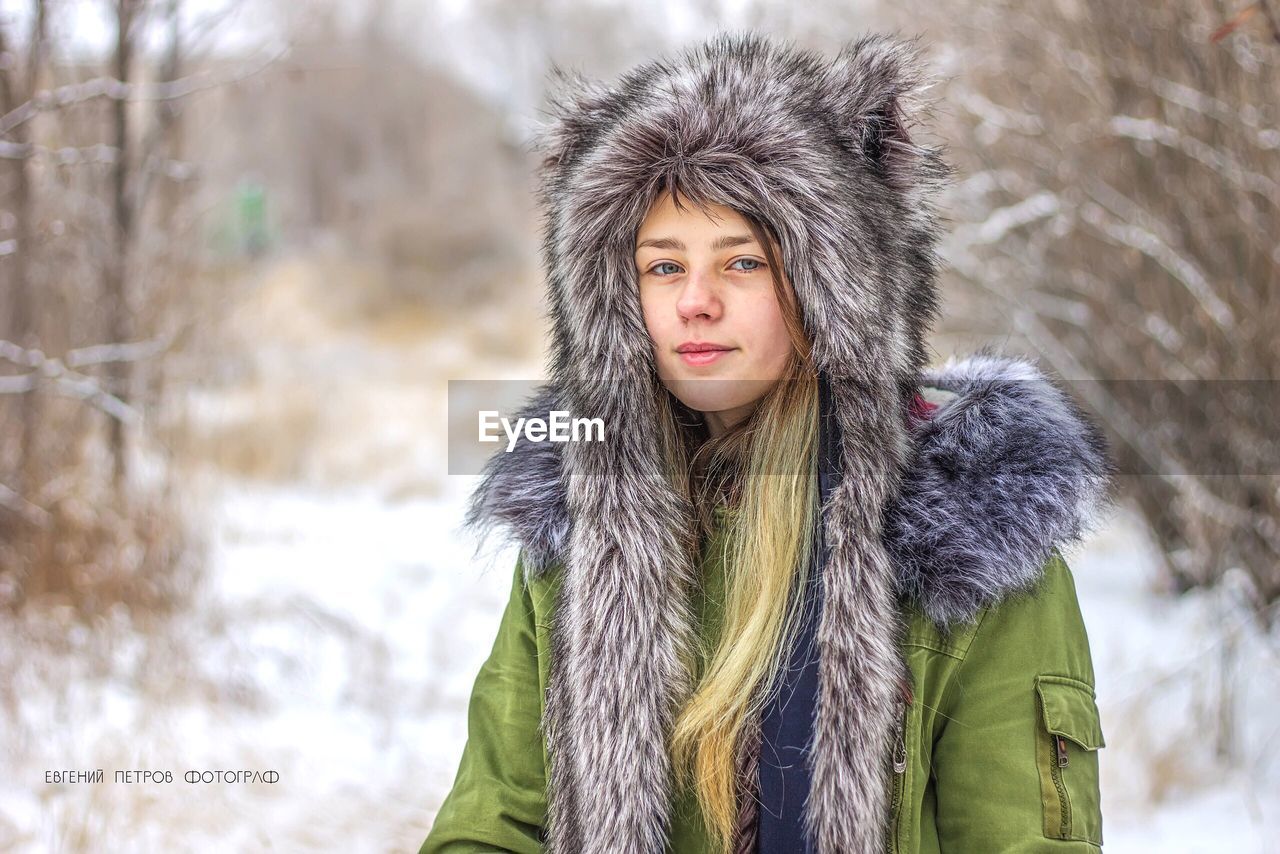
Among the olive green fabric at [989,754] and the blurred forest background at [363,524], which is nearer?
the olive green fabric at [989,754]

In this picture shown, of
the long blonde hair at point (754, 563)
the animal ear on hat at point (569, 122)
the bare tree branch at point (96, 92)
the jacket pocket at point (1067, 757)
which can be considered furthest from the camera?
the bare tree branch at point (96, 92)

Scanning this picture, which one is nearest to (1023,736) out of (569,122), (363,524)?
(569,122)

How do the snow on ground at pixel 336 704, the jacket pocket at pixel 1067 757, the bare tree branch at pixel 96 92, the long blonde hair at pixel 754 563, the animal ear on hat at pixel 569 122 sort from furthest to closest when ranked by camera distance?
the bare tree branch at pixel 96 92 < the snow on ground at pixel 336 704 < the animal ear on hat at pixel 569 122 < the long blonde hair at pixel 754 563 < the jacket pocket at pixel 1067 757

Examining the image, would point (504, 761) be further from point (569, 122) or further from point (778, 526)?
point (569, 122)

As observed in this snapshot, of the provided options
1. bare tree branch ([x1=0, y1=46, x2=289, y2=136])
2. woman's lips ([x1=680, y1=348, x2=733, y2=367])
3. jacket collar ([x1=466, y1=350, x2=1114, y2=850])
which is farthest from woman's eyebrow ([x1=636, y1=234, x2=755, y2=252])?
bare tree branch ([x1=0, y1=46, x2=289, y2=136])

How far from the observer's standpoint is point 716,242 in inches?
58.8

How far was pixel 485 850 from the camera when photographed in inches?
60.1

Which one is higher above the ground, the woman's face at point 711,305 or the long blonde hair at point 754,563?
the woman's face at point 711,305

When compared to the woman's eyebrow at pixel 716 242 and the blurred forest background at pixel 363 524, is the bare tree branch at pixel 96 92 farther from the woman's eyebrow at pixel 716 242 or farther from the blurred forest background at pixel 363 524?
the woman's eyebrow at pixel 716 242

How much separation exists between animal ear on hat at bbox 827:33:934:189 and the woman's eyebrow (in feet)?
0.67

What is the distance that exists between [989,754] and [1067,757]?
91mm

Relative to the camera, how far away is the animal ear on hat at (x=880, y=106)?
60.7 inches

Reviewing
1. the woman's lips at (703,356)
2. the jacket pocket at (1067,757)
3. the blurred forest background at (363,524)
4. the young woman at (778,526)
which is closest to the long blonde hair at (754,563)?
the young woman at (778,526)

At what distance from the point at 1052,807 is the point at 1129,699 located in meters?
2.62
